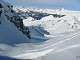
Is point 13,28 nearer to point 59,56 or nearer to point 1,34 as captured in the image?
point 1,34

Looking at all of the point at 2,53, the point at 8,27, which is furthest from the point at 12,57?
the point at 8,27

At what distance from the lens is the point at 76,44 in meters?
4.15

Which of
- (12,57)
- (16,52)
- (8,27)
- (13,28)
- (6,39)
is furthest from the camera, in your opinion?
(13,28)

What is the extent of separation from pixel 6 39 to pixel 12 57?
21.5 inches

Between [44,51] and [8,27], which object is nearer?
[44,51]

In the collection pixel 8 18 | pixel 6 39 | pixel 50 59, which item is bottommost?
pixel 50 59

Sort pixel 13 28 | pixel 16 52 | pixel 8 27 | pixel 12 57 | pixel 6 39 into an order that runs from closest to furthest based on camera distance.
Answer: pixel 12 57
pixel 16 52
pixel 6 39
pixel 8 27
pixel 13 28

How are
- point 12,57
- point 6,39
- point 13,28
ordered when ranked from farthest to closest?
1. point 13,28
2. point 6,39
3. point 12,57

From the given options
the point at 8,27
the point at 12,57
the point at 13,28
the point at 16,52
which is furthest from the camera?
the point at 13,28

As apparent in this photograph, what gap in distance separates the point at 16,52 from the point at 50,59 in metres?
0.45

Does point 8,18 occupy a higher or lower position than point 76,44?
higher

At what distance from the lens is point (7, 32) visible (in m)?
4.27

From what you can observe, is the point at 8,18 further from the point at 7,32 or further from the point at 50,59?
the point at 50,59

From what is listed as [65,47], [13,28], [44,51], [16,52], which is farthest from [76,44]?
[13,28]
